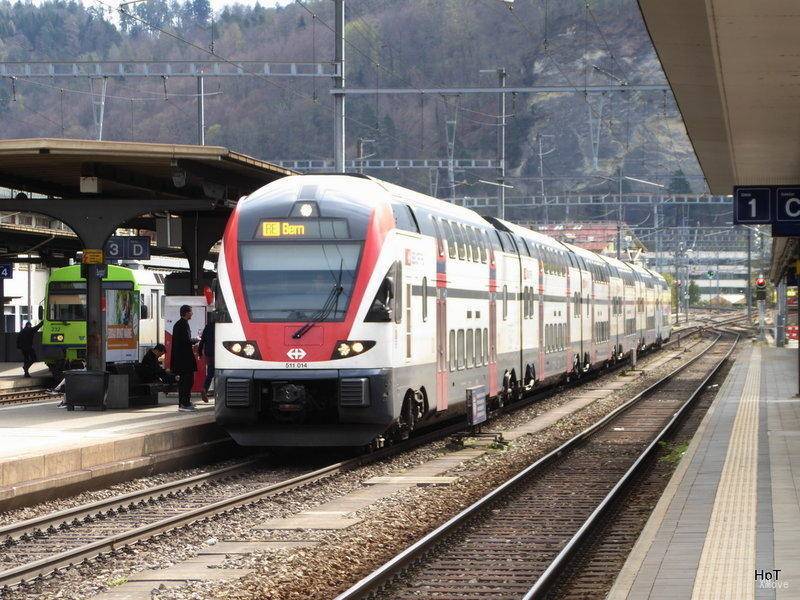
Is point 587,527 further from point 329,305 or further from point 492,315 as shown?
point 492,315

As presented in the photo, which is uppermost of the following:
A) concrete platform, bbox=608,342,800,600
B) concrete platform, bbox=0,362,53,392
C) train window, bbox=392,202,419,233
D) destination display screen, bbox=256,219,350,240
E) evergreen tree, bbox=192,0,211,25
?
evergreen tree, bbox=192,0,211,25

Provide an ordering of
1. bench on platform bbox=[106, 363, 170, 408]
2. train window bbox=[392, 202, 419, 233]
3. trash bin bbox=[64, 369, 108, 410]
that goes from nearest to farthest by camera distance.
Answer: train window bbox=[392, 202, 419, 233] < trash bin bbox=[64, 369, 108, 410] < bench on platform bbox=[106, 363, 170, 408]

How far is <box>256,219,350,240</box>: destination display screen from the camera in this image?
17.6 metres

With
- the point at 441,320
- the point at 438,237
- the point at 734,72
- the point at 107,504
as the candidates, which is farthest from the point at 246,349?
the point at 734,72

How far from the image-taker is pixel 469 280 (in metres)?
22.8

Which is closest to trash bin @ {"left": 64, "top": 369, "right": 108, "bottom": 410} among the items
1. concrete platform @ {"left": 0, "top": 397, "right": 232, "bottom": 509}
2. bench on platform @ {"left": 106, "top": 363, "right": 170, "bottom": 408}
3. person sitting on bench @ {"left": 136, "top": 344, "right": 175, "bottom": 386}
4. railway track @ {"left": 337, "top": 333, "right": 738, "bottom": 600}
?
concrete platform @ {"left": 0, "top": 397, "right": 232, "bottom": 509}

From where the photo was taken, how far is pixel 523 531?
43.1ft

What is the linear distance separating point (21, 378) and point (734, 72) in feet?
85.7

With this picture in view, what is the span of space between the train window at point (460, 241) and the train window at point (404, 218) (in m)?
2.77

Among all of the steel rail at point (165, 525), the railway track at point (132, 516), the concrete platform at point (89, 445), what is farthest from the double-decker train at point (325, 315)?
the concrete platform at point (89, 445)

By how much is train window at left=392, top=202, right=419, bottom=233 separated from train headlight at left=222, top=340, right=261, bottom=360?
8.23ft

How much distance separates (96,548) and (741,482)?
7174mm

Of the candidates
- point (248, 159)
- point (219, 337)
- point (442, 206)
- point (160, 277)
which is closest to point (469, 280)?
point (442, 206)

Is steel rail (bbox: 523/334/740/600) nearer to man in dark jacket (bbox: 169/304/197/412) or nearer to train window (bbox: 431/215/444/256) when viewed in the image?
train window (bbox: 431/215/444/256)
